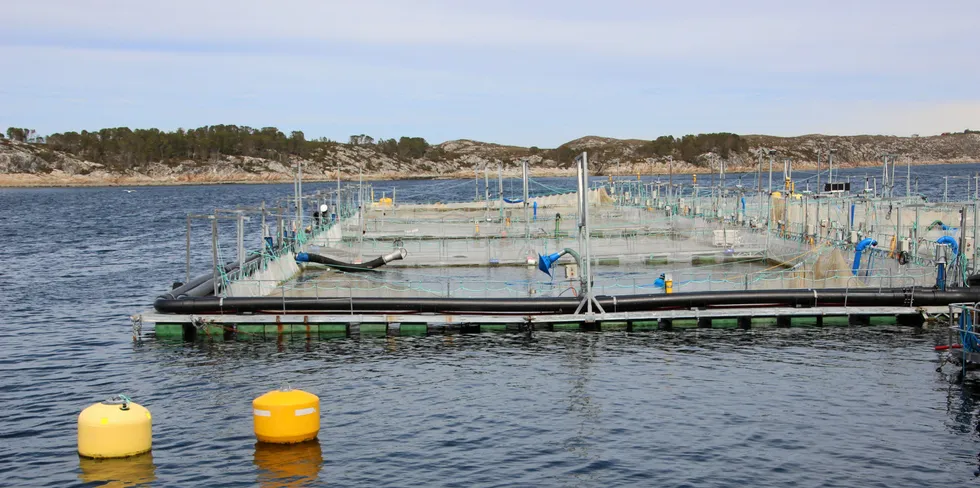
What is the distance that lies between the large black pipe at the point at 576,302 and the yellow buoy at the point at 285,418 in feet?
50.1

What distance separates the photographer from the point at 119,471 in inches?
960

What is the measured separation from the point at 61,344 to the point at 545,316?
62.4 feet

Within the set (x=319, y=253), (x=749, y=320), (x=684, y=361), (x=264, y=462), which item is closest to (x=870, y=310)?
(x=749, y=320)

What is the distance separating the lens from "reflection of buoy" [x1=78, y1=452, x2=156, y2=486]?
2370 centimetres

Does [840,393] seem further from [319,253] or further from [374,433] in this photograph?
[319,253]

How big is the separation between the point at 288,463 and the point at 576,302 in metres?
19.0

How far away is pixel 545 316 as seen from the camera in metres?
41.5

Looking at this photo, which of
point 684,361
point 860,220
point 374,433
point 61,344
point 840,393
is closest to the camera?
point 374,433

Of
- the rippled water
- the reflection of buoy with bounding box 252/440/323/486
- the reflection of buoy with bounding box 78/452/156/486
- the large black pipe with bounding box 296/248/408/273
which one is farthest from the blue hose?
the large black pipe with bounding box 296/248/408/273

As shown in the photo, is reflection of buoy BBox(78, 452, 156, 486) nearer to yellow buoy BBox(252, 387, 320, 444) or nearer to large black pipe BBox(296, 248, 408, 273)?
yellow buoy BBox(252, 387, 320, 444)

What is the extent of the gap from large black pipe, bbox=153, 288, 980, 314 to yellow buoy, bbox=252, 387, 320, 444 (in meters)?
15.3

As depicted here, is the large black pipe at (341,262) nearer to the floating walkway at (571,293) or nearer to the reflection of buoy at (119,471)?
the floating walkway at (571,293)

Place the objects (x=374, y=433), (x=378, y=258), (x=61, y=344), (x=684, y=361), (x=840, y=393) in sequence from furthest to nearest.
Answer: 1. (x=378, y=258)
2. (x=61, y=344)
3. (x=684, y=361)
4. (x=840, y=393)
5. (x=374, y=433)

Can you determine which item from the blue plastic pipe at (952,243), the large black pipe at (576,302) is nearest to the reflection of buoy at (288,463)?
the large black pipe at (576,302)
